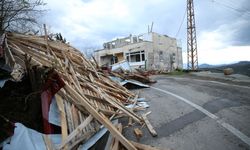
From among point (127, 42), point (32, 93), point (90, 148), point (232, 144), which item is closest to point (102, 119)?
point (90, 148)

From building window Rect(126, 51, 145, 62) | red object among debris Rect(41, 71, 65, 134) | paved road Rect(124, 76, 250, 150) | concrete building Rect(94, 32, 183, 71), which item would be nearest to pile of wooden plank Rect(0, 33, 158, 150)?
red object among debris Rect(41, 71, 65, 134)

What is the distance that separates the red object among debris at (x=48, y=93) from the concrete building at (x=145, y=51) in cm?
3173

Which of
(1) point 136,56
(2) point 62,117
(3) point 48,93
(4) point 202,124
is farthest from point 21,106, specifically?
(1) point 136,56

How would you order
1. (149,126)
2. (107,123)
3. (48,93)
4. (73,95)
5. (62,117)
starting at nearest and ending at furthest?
(107,123) → (48,93) → (62,117) → (73,95) → (149,126)

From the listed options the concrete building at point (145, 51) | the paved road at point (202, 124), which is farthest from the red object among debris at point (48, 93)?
the concrete building at point (145, 51)

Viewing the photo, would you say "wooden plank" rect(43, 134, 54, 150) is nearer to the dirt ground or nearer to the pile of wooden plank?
the pile of wooden plank

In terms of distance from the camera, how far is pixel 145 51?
36.3m

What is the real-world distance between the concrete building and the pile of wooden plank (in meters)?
28.4

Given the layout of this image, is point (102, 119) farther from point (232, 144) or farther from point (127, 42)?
point (127, 42)

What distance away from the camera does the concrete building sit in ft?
121

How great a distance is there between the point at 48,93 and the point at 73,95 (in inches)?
29.5

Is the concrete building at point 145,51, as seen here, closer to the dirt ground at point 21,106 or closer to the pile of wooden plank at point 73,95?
the pile of wooden plank at point 73,95

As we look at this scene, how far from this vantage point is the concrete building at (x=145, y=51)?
37.0m

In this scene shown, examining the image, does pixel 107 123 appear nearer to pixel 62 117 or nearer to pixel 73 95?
pixel 62 117
